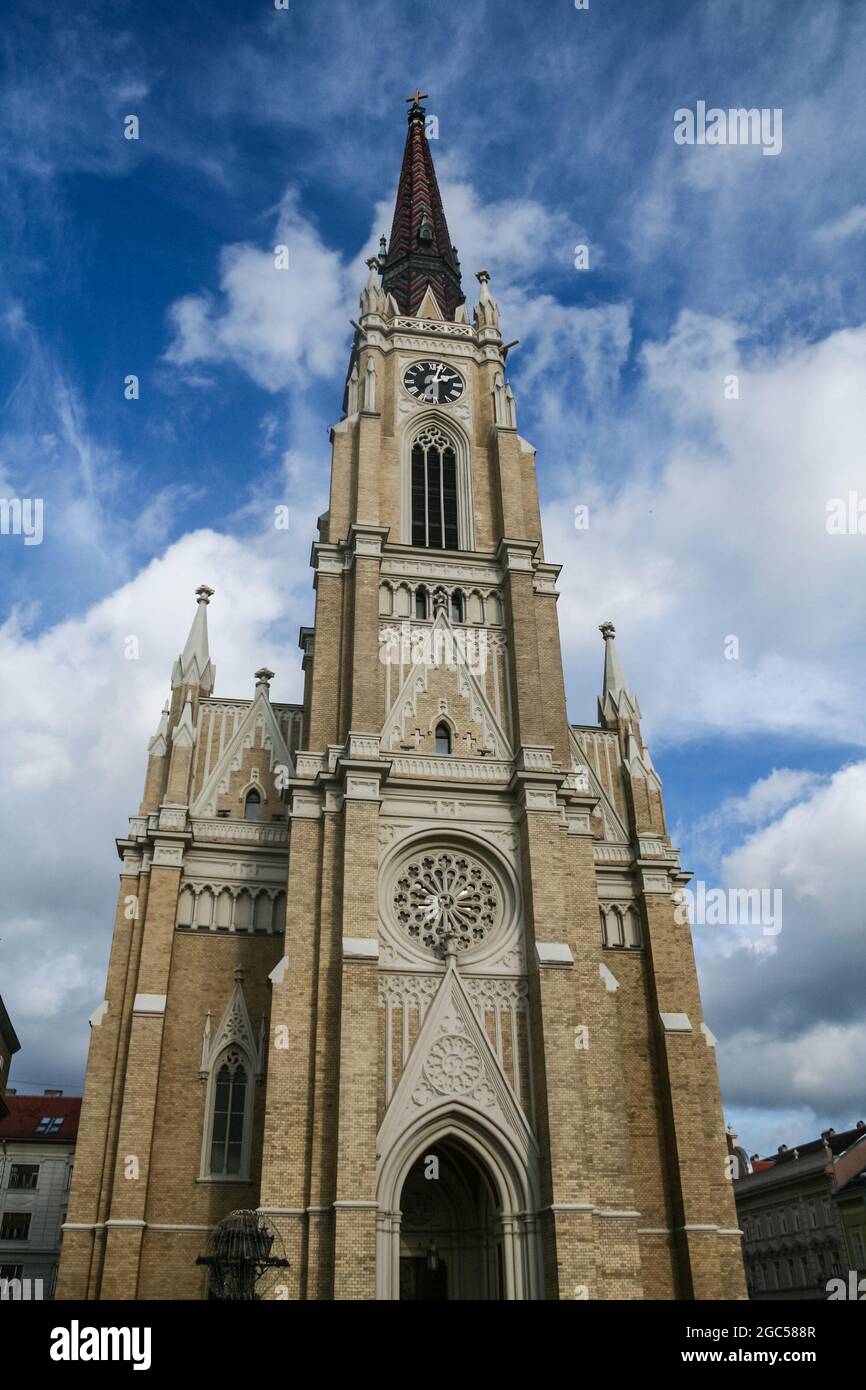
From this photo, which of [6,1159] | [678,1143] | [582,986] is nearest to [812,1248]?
[678,1143]

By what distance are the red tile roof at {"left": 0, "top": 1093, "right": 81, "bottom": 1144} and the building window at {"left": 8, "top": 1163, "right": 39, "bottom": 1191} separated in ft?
3.66

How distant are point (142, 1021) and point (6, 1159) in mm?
28779

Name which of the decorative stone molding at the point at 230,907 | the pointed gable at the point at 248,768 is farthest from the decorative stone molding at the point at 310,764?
the decorative stone molding at the point at 230,907

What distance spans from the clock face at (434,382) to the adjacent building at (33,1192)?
3301 centimetres

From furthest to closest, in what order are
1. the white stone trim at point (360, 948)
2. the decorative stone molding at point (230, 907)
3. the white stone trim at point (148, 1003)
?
the decorative stone molding at point (230, 907), the white stone trim at point (148, 1003), the white stone trim at point (360, 948)

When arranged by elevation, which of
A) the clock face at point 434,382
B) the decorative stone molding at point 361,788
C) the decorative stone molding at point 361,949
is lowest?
the decorative stone molding at point 361,949

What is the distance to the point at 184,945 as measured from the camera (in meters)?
27.3

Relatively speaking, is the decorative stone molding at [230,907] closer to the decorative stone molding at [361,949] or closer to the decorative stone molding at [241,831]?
the decorative stone molding at [241,831]

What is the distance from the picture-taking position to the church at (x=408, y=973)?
22859 mm

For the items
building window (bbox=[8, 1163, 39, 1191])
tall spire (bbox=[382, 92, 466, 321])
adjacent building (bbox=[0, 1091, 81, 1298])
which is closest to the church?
tall spire (bbox=[382, 92, 466, 321])

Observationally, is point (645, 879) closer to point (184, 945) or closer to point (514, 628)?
point (514, 628)

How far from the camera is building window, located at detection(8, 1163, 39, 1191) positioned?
155ft

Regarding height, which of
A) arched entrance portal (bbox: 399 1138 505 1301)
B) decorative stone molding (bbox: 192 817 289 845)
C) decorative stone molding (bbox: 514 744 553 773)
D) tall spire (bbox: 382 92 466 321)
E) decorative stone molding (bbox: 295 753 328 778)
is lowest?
arched entrance portal (bbox: 399 1138 505 1301)

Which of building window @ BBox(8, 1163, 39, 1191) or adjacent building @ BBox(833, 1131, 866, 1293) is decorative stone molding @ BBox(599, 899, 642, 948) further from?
building window @ BBox(8, 1163, 39, 1191)
